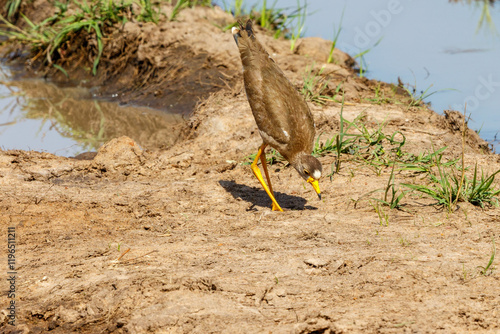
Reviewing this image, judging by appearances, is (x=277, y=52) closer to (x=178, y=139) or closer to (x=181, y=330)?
(x=178, y=139)

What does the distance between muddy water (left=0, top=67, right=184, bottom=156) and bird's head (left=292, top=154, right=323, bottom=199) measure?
3205 mm

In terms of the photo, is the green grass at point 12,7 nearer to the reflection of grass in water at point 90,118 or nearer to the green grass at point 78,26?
the green grass at point 78,26

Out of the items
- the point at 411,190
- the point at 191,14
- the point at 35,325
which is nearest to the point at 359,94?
the point at 411,190

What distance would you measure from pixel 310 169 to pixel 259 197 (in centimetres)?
88

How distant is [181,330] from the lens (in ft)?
12.5

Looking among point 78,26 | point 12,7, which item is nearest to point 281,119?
point 78,26

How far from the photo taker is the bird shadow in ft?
19.9

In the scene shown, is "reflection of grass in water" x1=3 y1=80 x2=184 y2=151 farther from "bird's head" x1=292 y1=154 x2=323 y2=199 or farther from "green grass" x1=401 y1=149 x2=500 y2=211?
"green grass" x1=401 y1=149 x2=500 y2=211

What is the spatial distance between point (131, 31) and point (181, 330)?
854 cm

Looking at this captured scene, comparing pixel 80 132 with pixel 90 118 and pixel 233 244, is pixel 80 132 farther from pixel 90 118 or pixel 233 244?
pixel 233 244

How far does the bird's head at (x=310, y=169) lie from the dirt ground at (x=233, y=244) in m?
0.29

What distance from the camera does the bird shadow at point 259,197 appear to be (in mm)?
6055

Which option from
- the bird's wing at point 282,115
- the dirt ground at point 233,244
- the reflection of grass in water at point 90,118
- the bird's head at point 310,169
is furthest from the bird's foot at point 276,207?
the reflection of grass in water at point 90,118

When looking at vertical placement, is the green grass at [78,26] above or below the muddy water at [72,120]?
above
